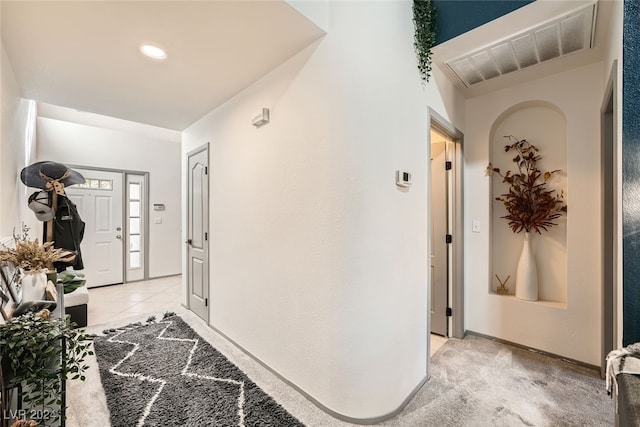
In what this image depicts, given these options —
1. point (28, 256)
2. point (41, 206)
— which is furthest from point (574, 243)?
point (41, 206)

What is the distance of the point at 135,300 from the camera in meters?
4.07

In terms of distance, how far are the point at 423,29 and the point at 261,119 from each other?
137 cm

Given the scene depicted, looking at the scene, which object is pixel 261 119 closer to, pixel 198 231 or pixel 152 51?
pixel 152 51

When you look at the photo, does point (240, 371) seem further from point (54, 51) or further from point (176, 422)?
point (54, 51)

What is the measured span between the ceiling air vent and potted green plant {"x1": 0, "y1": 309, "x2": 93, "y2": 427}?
2.95 m

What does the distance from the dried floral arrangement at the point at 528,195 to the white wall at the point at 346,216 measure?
1.15 meters

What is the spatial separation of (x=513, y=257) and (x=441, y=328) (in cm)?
102

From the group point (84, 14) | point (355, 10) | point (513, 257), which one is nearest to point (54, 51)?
point (84, 14)

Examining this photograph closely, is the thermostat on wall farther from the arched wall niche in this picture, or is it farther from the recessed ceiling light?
the recessed ceiling light

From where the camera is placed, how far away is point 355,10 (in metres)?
1.65

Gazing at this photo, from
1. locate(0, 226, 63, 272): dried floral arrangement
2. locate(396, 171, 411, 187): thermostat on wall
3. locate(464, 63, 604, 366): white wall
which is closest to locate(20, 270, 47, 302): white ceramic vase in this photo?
locate(0, 226, 63, 272): dried floral arrangement

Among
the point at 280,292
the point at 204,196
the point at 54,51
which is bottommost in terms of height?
the point at 280,292

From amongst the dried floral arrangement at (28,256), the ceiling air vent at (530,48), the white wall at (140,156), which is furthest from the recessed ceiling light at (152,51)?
the white wall at (140,156)

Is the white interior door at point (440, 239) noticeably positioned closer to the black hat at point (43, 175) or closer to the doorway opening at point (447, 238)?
the doorway opening at point (447, 238)
